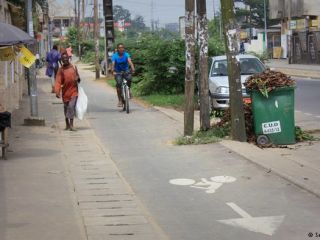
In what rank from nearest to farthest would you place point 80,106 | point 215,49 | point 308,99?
1. point 80,106
2. point 308,99
3. point 215,49

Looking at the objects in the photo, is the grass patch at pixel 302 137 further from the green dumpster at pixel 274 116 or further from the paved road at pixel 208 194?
the paved road at pixel 208 194

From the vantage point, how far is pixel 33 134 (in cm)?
1257

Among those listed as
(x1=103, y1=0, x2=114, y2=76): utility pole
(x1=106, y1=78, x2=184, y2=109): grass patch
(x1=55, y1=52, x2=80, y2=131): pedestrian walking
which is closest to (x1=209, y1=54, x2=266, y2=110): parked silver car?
(x1=106, y1=78, x2=184, y2=109): grass patch

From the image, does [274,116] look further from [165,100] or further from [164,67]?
[164,67]

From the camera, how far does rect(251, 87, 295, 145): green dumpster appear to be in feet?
35.0

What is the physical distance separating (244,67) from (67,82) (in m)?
5.65

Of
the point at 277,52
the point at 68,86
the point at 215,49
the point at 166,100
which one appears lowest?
the point at 166,100

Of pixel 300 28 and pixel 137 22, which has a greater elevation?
pixel 137 22

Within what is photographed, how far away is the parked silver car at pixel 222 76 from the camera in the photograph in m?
15.6

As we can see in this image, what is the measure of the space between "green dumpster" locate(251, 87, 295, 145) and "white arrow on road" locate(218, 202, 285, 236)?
442 centimetres

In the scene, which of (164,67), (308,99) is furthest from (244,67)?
(308,99)

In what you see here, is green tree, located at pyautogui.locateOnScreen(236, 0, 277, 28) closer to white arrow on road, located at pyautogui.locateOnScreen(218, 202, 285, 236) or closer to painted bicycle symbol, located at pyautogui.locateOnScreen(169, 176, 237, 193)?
painted bicycle symbol, located at pyautogui.locateOnScreen(169, 176, 237, 193)

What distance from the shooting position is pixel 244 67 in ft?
54.9

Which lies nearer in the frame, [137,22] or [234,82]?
[234,82]
